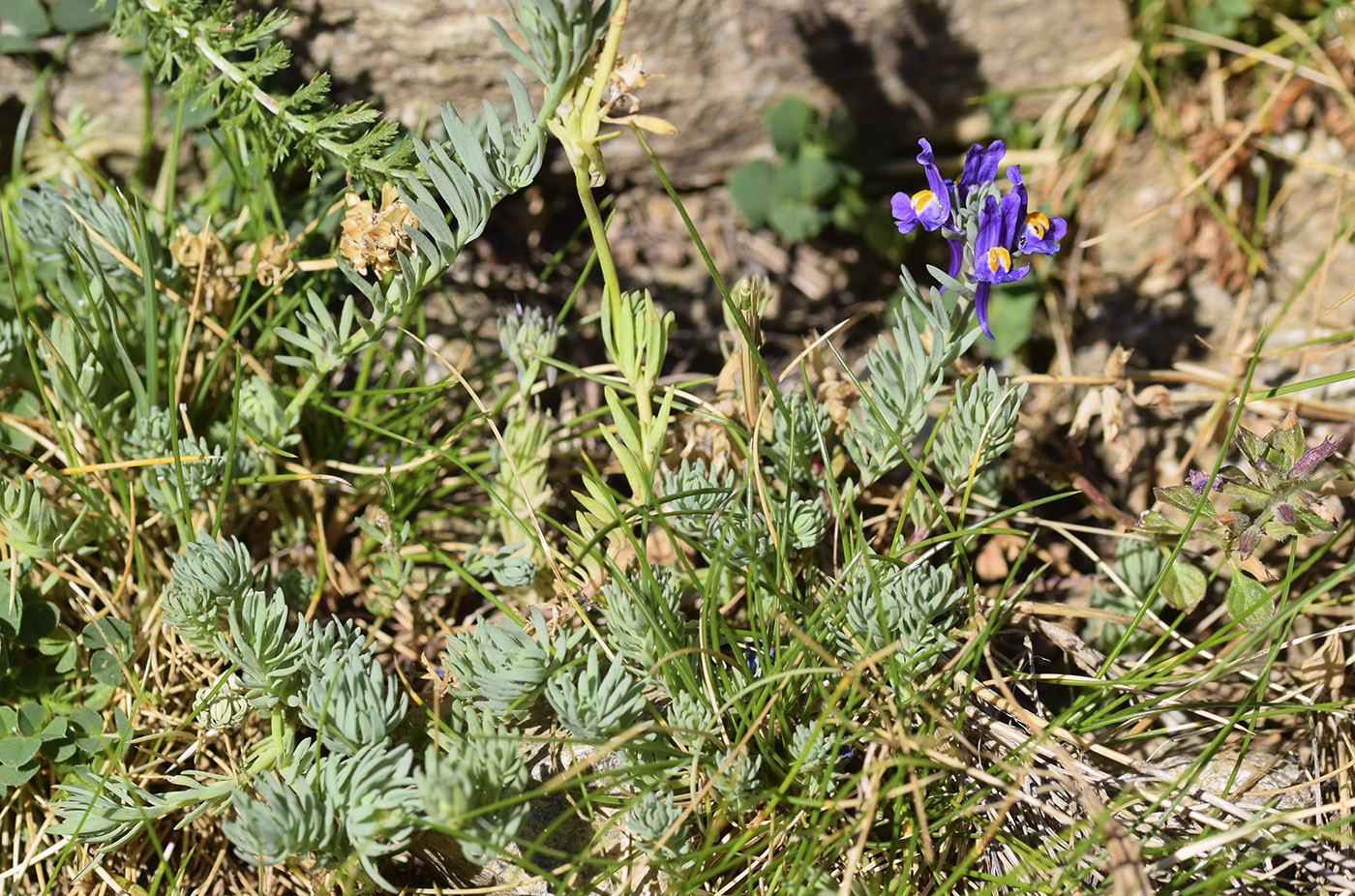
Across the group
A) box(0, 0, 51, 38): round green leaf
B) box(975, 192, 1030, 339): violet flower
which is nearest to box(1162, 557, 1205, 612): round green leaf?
box(975, 192, 1030, 339): violet flower

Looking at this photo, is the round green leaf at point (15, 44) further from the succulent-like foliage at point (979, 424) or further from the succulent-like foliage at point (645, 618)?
the succulent-like foliage at point (979, 424)

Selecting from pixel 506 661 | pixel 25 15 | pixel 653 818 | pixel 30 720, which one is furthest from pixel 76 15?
pixel 653 818

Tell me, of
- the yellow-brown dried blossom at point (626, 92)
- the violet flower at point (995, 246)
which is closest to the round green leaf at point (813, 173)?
the violet flower at point (995, 246)

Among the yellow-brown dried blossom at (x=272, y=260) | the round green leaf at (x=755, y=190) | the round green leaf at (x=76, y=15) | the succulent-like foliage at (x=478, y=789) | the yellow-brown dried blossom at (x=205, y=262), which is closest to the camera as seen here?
the succulent-like foliage at (x=478, y=789)

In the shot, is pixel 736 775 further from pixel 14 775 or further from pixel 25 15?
pixel 25 15

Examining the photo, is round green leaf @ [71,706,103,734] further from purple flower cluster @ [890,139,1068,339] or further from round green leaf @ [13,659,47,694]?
purple flower cluster @ [890,139,1068,339]

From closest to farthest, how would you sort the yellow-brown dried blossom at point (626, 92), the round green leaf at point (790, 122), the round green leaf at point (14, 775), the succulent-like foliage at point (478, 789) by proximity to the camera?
the succulent-like foliage at point (478, 789), the yellow-brown dried blossom at point (626, 92), the round green leaf at point (14, 775), the round green leaf at point (790, 122)
